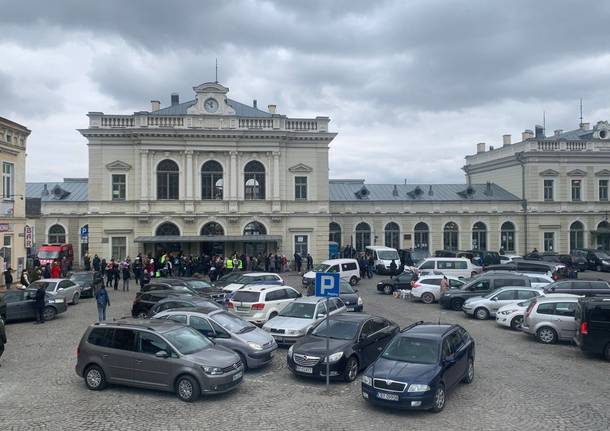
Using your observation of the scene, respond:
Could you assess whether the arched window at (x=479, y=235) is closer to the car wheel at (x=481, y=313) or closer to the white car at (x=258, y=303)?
the car wheel at (x=481, y=313)

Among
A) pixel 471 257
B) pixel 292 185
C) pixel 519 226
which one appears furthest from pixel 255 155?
pixel 519 226

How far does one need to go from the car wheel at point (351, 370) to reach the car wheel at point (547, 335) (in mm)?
8105

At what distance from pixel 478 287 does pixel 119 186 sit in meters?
28.0

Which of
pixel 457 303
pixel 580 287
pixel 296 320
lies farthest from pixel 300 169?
pixel 296 320

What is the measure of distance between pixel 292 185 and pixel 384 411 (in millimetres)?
32251

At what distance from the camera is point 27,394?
40.8 feet

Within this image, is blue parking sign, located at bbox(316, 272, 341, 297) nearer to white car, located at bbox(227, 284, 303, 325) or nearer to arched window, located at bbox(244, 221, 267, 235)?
white car, located at bbox(227, 284, 303, 325)

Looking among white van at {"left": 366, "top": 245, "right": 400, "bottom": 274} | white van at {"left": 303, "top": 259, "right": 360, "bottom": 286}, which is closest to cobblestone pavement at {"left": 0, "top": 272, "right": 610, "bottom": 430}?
white van at {"left": 303, "top": 259, "right": 360, "bottom": 286}

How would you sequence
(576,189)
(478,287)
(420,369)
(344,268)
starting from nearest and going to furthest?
(420,369) → (478,287) → (344,268) → (576,189)

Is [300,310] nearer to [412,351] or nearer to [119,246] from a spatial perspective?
[412,351]

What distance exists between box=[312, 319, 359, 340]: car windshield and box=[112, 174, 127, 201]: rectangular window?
99.5 feet

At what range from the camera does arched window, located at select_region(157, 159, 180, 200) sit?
41.1 m

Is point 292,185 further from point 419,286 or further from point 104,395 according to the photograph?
point 104,395

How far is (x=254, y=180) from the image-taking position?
42.2 meters
